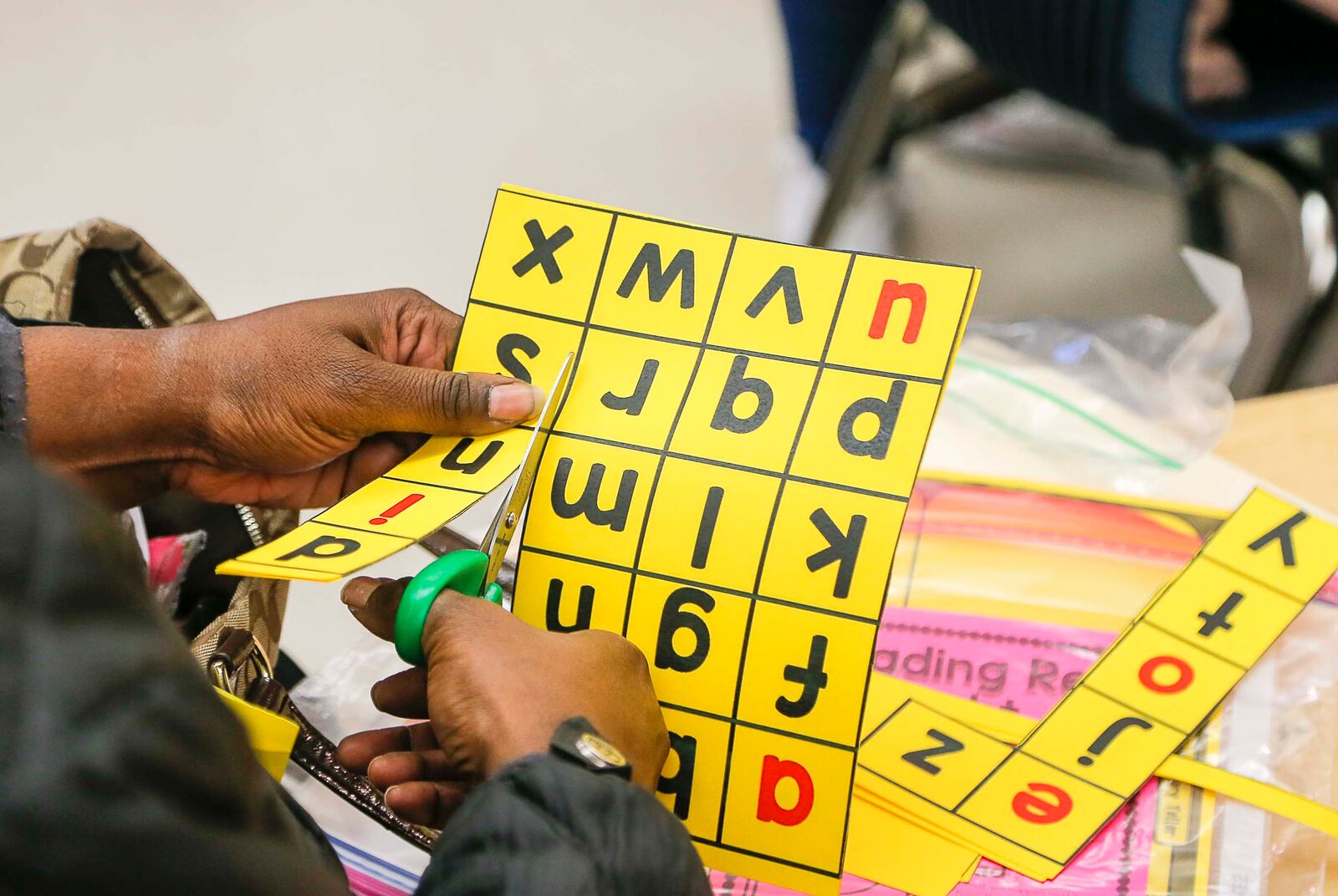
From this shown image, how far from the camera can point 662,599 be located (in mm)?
625

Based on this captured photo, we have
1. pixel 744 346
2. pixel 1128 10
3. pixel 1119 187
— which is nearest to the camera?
pixel 744 346

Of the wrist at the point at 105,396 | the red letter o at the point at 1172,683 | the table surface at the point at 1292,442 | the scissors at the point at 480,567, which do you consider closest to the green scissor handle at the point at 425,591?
the scissors at the point at 480,567

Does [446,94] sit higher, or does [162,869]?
[446,94]

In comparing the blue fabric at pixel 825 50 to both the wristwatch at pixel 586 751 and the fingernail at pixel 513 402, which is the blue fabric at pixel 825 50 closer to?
the fingernail at pixel 513 402

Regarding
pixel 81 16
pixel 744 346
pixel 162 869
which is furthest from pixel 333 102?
pixel 162 869

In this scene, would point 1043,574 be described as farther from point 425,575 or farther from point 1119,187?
point 1119,187

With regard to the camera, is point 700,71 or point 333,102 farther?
point 700,71

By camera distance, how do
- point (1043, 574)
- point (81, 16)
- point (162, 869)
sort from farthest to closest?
point (81, 16) < point (1043, 574) < point (162, 869)

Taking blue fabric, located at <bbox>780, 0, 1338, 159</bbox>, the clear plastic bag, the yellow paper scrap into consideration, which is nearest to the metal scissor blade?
the yellow paper scrap

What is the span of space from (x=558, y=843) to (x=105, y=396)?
445 millimetres

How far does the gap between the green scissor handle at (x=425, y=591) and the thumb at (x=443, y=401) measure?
0.31 feet

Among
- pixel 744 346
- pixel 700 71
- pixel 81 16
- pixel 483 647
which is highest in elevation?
pixel 700 71

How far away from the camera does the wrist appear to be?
70 centimetres

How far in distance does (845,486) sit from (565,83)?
1889mm
